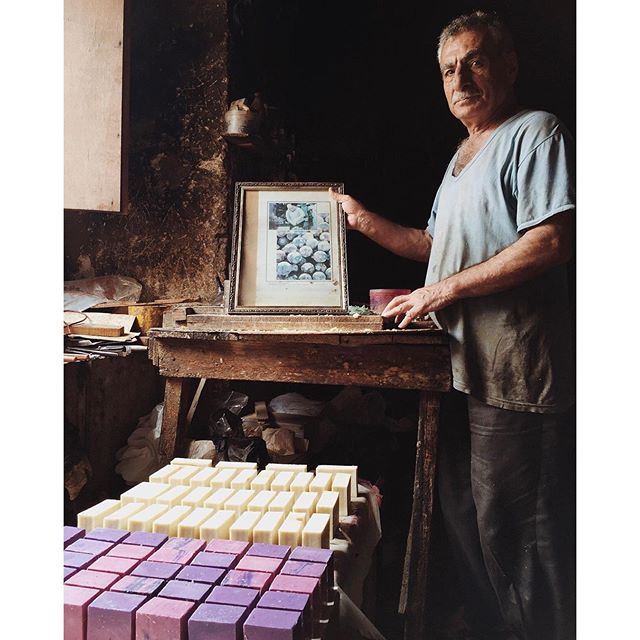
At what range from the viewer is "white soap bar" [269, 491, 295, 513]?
3.51 ft

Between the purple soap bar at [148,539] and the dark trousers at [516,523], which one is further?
the dark trousers at [516,523]

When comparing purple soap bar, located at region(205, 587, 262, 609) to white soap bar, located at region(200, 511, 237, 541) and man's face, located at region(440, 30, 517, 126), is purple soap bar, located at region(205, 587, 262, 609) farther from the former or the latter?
man's face, located at region(440, 30, 517, 126)

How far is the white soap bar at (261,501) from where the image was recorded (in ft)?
3.54

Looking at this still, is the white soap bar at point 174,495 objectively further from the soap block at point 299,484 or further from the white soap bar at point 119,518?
the soap block at point 299,484

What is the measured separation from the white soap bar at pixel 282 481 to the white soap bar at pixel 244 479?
0.19 feet

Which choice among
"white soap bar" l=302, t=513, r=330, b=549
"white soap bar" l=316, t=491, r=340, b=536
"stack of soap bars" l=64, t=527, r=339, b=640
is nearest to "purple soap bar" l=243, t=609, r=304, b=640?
"stack of soap bars" l=64, t=527, r=339, b=640

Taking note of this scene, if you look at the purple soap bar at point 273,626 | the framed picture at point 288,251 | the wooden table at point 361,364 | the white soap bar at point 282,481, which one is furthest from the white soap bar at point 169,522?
the framed picture at point 288,251

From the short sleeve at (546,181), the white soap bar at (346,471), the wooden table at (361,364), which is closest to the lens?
the short sleeve at (546,181)

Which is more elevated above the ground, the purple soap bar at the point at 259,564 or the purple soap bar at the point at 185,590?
the purple soap bar at the point at 259,564

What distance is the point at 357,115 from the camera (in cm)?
184

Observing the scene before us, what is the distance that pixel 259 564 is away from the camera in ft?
2.85
